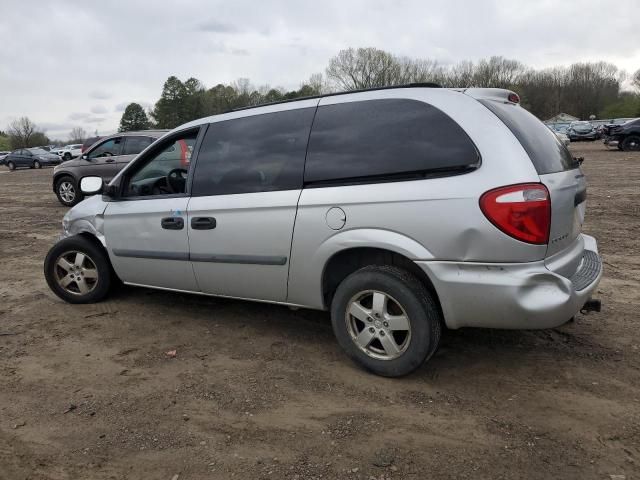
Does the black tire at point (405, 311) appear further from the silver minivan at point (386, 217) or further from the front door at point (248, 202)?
the front door at point (248, 202)

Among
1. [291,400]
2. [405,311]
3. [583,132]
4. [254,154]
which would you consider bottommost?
[291,400]

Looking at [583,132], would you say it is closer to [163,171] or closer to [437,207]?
[163,171]

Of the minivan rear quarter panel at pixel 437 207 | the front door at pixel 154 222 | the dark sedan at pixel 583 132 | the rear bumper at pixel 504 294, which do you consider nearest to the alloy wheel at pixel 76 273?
the front door at pixel 154 222

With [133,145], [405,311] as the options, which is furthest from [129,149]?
[405,311]

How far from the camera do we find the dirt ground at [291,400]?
2523 millimetres

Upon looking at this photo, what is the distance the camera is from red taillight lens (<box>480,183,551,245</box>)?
2748 mm

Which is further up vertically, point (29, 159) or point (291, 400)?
point (29, 159)

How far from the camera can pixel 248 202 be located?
365cm

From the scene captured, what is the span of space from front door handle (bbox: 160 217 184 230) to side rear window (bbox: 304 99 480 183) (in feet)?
3.90

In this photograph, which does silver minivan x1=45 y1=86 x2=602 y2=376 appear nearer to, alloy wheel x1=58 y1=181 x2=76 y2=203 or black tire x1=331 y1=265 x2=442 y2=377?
black tire x1=331 y1=265 x2=442 y2=377

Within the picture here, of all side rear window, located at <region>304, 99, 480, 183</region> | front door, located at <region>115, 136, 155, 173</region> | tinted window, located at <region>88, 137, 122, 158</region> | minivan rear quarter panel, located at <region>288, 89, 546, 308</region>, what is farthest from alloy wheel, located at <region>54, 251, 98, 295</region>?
tinted window, located at <region>88, 137, 122, 158</region>

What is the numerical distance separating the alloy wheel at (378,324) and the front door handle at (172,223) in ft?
5.11

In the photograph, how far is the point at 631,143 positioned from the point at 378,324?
79.5ft

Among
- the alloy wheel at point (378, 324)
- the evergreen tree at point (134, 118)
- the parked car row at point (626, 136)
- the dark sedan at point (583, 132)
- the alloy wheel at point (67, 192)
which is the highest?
the evergreen tree at point (134, 118)
